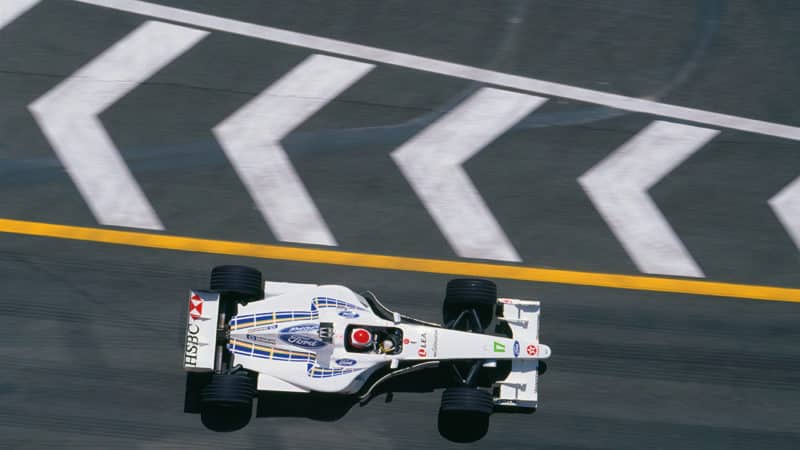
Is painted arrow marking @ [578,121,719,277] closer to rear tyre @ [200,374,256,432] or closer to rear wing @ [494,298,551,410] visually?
rear wing @ [494,298,551,410]

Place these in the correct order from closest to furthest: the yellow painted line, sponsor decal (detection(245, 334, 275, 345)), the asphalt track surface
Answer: sponsor decal (detection(245, 334, 275, 345)) < the asphalt track surface < the yellow painted line

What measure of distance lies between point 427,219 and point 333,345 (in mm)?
2466

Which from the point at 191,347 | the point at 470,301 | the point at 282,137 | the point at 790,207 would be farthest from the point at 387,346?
the point at 790,207

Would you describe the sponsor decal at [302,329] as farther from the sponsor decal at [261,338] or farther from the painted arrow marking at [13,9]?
the painted arrow marking at [13,9]

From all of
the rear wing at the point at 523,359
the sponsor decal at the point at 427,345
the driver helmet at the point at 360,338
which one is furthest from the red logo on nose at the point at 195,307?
the rear wing at the point at 523,359

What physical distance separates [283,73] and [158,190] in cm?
257

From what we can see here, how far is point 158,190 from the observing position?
12195mm

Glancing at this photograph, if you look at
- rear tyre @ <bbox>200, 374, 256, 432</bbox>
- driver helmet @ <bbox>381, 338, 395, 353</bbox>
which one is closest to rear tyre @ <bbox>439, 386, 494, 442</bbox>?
driver helmet @ <bbox>381, 338, 395, 353</bbox>

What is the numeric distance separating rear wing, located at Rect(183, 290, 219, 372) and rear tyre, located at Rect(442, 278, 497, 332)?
3217 mm

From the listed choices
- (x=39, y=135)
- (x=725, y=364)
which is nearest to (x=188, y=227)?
(x=39, y=135)

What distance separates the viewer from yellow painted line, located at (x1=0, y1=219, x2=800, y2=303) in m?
12.0

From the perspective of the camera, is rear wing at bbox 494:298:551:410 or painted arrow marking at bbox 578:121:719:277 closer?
rear wing at bbox 494:298:551:410

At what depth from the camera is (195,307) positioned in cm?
1115

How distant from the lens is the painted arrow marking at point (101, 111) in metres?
12.1
